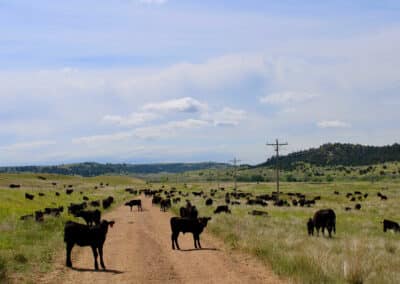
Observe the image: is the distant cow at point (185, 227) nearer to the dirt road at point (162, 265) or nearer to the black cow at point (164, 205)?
the dirt road at point (162, 265)

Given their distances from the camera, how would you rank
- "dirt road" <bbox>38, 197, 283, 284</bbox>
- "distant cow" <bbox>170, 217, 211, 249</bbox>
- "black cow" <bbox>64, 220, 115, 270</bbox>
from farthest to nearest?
1. "distant cow" <bbox>170, 217, 211, 249</bbox>
2. "black cow" <bbox>64, 220, 115, 270</bbox>
3. "dirt road" <bbox>38, 197, 283, 284</bbox>

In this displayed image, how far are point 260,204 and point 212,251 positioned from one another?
35497 millimetres

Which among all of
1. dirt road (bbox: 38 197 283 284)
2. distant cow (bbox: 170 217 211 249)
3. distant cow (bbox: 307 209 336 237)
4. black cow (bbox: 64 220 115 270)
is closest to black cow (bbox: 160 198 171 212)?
distant cow (bbox: 307 209 336 237)

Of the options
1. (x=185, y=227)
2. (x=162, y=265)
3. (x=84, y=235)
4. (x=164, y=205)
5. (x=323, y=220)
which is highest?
(x=84, y=235)

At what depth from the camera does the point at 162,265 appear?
53.9 ft

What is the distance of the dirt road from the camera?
46.7 feet

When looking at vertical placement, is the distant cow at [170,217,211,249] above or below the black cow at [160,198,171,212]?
above

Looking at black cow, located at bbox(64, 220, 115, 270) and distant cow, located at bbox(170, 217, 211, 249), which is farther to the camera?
distant cow, located at bbox(170, 217, 211, 249)

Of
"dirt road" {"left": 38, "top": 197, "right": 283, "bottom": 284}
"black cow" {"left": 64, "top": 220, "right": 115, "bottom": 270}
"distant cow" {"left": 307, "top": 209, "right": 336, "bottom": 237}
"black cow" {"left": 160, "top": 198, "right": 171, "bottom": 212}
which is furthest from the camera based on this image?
"black cow" {"left": 160, "top": 198, "right": 171, "bottom": 212}

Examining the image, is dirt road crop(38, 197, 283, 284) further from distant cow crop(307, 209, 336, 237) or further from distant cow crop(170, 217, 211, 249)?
distant cow crop(307, 209, 336, 237)

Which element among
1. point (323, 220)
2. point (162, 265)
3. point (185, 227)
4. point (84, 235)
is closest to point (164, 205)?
point (323, 220)

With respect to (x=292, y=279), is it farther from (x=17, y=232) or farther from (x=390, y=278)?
(x=17, y=232)

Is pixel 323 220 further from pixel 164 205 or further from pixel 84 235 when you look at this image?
pixel 164 205

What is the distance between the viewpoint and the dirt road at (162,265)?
14227 mm
